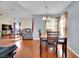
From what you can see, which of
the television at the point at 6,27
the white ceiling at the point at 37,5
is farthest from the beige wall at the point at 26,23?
the white ceiling at the point at 37,5

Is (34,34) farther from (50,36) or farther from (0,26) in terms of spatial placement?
(50,36)

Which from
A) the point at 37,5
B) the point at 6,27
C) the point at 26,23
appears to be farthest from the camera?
the point at 26,23

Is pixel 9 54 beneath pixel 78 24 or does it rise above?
beneath

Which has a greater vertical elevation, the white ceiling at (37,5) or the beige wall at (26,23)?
the white ceiling at (37,5)

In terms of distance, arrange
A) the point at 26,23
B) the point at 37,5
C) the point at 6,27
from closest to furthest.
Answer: the point at 37,5 → the point at 6,27 → the point at 26,23

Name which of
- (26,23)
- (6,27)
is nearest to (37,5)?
(6,27)

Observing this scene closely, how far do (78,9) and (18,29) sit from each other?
1214 cm

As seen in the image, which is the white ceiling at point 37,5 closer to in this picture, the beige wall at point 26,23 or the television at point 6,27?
the television at point 6,27

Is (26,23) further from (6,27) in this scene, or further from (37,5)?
(37,5)

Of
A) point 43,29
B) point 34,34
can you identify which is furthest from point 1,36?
point 43,29

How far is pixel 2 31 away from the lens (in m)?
13.8

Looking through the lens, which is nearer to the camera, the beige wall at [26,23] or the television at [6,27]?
the television at [6,27]

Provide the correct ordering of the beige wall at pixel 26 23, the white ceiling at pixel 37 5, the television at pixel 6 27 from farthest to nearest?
the beige wall at pixel 26 23, the television at pixel 6 27, the white ceiling at pixel 37 5

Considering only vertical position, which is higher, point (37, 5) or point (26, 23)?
point (37, 5)
